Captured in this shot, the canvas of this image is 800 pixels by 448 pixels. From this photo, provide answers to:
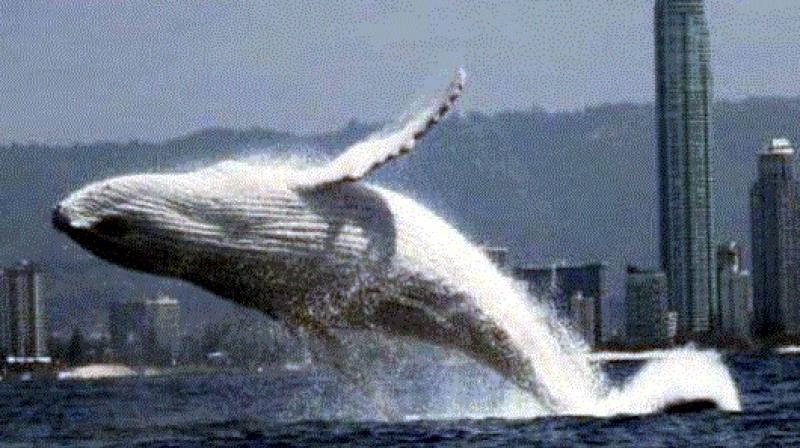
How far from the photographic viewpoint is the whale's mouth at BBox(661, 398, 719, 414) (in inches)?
1489

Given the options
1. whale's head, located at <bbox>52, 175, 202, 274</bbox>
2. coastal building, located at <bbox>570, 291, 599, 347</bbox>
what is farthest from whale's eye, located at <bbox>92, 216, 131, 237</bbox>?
coastal building, located at <bbox>570, 291, 599, 347</bbox>

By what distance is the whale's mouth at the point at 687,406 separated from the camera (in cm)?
3781

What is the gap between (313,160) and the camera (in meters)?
33.3

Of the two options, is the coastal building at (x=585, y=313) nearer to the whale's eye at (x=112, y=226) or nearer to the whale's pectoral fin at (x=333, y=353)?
the whale's pectoral fin at (x=333, y=353)

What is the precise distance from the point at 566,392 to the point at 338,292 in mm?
4253

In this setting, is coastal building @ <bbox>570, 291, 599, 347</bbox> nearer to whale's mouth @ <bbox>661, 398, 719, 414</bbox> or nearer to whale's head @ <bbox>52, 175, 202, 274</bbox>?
whale's mouth @ <bbox>661, 398, 719, 414</bbox>

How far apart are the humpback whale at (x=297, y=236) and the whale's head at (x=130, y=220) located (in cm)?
1

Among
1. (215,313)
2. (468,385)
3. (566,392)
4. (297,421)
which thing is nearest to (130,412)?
(468,385)

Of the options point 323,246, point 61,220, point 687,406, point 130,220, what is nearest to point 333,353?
Result: point 323,246

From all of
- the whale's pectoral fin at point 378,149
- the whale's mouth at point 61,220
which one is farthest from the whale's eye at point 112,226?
the whale's pectoral fin at point 378,149

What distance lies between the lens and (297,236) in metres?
32.3

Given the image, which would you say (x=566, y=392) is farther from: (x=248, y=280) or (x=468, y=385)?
(x=468, y=385)

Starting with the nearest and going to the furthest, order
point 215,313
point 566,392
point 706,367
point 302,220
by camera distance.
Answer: point 302,220 → point 566,392 → point 706,367 → point 215,313

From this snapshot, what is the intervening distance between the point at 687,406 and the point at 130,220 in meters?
10.2
